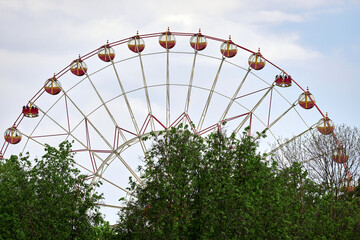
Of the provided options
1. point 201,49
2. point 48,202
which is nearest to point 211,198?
point 48,202

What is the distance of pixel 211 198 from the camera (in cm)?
2486

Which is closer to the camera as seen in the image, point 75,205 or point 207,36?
point 75,205

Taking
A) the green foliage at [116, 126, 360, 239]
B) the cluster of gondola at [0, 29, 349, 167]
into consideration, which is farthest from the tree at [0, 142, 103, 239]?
the cluster of gondola at [0, 29, 349, 167]

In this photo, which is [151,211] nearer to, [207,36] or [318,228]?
[318,228]

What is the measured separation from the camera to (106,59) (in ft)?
140

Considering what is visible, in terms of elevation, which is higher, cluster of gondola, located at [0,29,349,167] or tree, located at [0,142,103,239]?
cluster of gondola, located at [0,29,349,167]

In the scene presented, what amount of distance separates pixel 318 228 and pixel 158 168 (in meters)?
8.15

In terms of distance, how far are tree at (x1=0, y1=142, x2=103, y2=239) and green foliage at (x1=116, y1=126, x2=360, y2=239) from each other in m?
1.99

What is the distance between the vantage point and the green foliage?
24812 millimetres

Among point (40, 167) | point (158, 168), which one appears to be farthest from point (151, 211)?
point (40, 167)

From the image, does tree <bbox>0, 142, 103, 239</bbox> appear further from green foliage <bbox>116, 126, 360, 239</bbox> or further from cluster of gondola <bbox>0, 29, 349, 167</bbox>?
cluster of gondola <bbox>0, 29, 349, 167</bbox>

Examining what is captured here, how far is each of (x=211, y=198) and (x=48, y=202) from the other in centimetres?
724

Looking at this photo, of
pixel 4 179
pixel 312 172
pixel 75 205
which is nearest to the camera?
pixel 75 205

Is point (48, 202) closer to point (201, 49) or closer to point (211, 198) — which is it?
point (211, 198)
